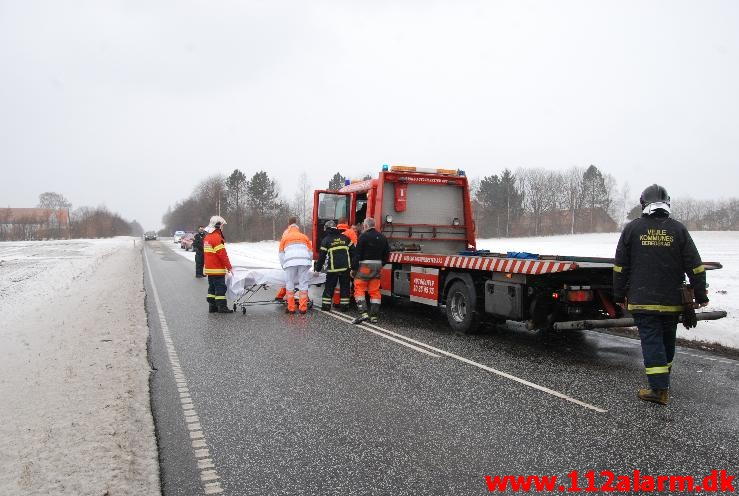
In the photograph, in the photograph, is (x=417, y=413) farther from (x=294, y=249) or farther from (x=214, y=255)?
(x=214, y=255)

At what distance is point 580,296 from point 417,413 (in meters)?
3.19

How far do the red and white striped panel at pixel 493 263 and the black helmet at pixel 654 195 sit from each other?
133cm

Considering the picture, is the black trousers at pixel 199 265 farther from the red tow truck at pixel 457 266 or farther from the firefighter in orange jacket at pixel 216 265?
the firefighter in orange jacket at pixel 216 265

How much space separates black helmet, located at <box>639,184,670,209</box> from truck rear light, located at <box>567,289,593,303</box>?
1850 mm

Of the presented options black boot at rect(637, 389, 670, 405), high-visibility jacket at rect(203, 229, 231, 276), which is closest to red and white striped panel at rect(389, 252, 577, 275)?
black boot at rect(637, 389, 670, 405)

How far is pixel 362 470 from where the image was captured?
348 centimetres

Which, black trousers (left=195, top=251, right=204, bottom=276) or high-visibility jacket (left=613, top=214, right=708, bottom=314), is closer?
high-visibility jacket (left=613, top=214, right=708, bottom=314)

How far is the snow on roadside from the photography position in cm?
330

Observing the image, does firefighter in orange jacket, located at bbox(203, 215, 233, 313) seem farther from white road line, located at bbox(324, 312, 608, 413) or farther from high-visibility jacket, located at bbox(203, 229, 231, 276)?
white road line, located at bbox(324, 312, 608, 413)

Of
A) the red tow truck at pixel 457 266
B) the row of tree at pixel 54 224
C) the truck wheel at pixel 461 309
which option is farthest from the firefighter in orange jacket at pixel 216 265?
the row of tree at pixel 54 224

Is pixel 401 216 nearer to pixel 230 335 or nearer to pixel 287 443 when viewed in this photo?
pixel 230 335

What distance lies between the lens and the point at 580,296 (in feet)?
22.0

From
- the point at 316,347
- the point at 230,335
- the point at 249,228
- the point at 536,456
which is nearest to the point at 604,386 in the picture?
the point at 536,456

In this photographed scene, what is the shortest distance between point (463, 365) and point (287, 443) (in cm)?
282
